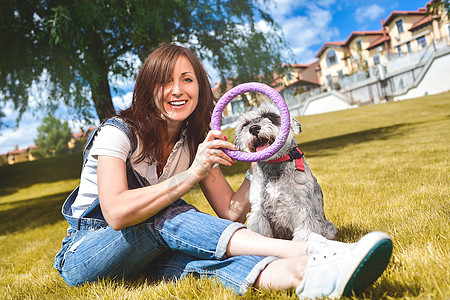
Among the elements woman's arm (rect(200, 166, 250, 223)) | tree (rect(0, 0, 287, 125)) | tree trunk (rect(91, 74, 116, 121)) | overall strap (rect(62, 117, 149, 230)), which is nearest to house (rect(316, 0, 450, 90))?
tree (rect(0, 0, 287, 125))

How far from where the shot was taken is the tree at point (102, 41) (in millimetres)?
8344

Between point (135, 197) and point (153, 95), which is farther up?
point (153, 95)

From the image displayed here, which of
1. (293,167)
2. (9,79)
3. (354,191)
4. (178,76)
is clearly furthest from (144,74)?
(9,79)

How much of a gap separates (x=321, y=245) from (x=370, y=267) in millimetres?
258

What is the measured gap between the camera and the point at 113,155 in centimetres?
227

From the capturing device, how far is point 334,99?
127 ft

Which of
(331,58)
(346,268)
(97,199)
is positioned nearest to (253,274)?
(346,268)

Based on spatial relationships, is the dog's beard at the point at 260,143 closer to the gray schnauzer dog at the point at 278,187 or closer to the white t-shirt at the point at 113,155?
the gray schnauzer dog at the point at 278,187

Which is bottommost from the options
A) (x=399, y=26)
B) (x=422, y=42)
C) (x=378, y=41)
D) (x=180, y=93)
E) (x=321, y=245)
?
(x=321, y=245)

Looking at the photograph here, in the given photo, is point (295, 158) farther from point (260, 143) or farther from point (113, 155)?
point (113, 155)

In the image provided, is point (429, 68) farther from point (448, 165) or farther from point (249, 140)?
point (249, 140)

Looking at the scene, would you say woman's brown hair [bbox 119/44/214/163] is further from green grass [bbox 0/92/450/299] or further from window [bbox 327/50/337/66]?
window [bbox 327/50/337/66]

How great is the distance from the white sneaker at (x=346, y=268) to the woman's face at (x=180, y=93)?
4.49 ft

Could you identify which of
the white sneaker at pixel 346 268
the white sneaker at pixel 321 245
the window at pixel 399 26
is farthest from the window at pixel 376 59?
the white sneaker at pixel 346 268
